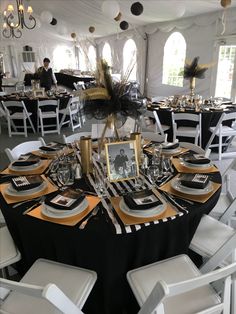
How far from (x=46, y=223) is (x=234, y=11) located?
6.40m

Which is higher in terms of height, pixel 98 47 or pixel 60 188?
pixel 98 47

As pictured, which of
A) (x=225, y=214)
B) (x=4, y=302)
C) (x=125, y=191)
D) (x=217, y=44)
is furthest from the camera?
(x=217, y=44)

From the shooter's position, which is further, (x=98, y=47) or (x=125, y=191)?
(x=98, y=47)

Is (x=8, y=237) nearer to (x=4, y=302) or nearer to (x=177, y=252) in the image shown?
(x=4, y=302)

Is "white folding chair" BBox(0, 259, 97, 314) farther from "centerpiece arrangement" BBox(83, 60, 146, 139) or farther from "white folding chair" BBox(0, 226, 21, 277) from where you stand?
"centerpiece arrangement" BBox(83, 60, 146, 139)

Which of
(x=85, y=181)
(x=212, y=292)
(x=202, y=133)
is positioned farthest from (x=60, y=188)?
(x=202, y=133)

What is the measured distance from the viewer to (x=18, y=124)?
5.96 meters

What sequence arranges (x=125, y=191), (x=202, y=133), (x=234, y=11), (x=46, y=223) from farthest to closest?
(x=234, y=11), (x=202, y=133), (x=125, y=191), (x=46, y=223)

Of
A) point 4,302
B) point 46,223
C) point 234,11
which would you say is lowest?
point 4,302

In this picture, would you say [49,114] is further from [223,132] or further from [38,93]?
[223,132]

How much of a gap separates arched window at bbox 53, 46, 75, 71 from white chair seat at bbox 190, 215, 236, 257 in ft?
51.5

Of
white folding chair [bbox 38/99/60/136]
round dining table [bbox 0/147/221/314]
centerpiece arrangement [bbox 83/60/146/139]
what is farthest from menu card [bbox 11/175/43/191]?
white folding chair [bbox 38/99/60/136]

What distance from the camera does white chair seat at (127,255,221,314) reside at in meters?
1.25

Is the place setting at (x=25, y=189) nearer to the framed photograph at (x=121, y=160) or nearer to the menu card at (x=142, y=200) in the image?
the framed photograph at (x=121, y=160)
